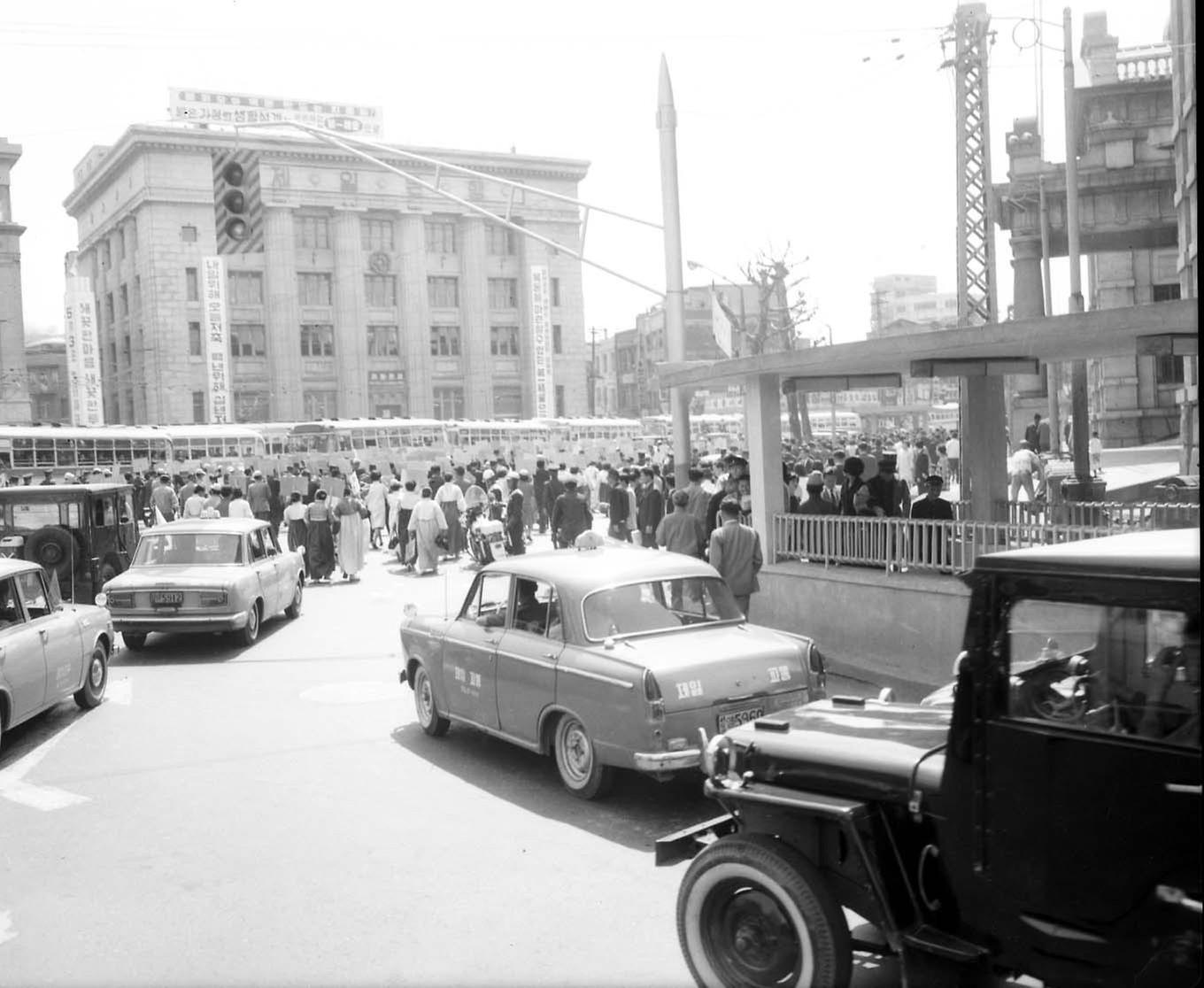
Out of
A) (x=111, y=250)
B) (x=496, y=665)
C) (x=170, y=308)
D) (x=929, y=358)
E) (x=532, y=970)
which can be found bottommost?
(x=532, y=970)

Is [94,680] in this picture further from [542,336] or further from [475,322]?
[475,322]

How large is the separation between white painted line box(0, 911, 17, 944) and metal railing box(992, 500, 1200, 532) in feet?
25.3

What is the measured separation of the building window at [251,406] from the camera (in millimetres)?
74000

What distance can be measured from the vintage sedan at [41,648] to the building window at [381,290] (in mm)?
68179

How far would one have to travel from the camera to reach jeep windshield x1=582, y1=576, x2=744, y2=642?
25.4 feet

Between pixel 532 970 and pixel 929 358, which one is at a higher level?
pixel 929 358

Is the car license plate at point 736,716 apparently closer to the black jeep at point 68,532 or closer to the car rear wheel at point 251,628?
the car rear wheel at point 251,628

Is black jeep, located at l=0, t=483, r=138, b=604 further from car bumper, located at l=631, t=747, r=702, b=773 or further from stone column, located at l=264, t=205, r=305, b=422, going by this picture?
stone column, located at l=264, t=205, r=305, b=422

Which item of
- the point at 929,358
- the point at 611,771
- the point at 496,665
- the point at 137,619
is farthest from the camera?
the point at 137,619

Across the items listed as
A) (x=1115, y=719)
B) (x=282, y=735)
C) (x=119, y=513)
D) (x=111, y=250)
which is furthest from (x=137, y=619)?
(x=111, y=250)

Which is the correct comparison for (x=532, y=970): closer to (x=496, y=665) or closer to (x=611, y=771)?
(x=611, y=771)

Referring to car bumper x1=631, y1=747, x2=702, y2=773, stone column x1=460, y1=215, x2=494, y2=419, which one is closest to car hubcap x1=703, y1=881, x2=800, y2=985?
car bumper x1=631, y1=747, x2=702, y2=773

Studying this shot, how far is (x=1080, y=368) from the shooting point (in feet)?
64.5

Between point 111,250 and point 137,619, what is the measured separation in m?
72.5
